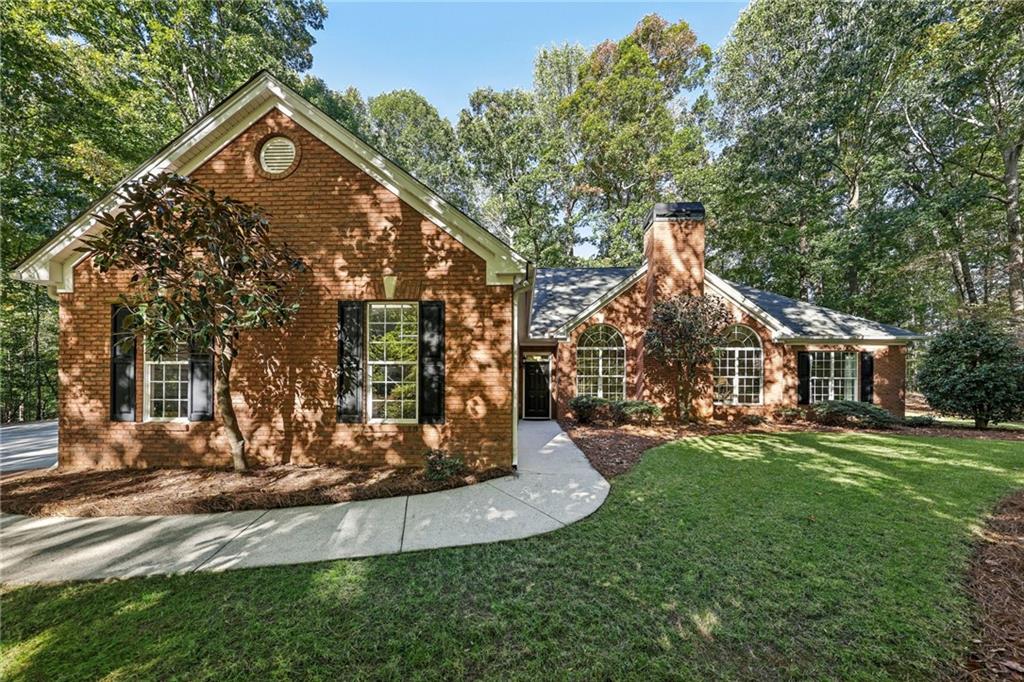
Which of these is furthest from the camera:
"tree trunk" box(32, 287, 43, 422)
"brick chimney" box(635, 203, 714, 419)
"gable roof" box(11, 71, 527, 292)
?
"tree trunk" box(32, 287, 43, 422)

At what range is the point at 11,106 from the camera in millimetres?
11578

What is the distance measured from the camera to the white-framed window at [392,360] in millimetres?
6586

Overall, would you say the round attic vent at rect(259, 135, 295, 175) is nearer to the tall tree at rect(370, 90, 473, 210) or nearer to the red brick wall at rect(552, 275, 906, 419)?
the red brick wall at rect(552, 275, 906, 419)

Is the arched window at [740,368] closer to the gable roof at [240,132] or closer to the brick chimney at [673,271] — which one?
the brick chimney at [673,271]

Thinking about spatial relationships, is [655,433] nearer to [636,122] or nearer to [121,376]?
[121,376]

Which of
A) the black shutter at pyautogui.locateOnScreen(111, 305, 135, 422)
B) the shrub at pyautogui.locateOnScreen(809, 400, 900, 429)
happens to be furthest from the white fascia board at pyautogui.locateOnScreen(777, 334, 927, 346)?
the black shutter at pyautogui.locateOnScreen(111, 305, 135, 422)

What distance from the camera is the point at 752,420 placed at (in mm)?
12203

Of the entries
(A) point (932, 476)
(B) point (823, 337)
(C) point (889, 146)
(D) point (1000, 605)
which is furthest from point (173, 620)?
(C) point (889, 146)

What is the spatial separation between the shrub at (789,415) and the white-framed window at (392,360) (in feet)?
42.7

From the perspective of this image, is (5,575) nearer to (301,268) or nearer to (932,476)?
(301,268)

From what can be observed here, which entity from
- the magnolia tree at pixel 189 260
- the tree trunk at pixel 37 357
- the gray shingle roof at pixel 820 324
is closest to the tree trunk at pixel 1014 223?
the gray shingle roof at pixel 820 324

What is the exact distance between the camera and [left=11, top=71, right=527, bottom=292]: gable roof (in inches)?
243

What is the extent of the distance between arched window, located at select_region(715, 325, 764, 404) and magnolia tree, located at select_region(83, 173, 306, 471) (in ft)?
45.0

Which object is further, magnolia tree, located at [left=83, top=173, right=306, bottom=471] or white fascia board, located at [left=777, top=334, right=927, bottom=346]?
white fascia board, located at [left=777, top=334, right=927, bottom=346]
